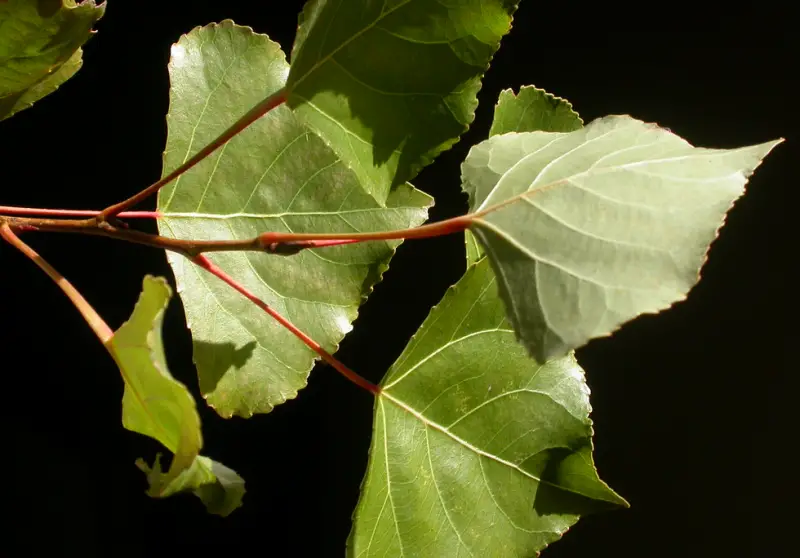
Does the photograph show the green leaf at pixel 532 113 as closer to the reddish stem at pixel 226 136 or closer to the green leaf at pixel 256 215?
the green leaf at pixel 256 215

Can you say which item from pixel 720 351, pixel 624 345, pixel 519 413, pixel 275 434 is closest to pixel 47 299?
pixel 275 434

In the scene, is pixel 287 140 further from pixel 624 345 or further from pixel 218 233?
pixel 624 345

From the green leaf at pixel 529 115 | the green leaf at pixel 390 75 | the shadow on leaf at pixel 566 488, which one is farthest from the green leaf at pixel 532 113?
the shadow on leaf at pixel 566 488

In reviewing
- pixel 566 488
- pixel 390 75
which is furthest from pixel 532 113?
pixel 566 488

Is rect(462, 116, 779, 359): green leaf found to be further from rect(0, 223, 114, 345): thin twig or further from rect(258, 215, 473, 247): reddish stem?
rect(0, 223, 114, 345): thin twig

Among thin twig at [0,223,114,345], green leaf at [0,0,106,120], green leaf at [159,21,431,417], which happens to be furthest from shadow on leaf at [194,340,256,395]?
green leaf at [0,0,106,120]

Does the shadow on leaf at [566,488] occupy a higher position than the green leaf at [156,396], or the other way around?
the green leaf at [156,396]
